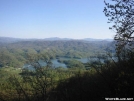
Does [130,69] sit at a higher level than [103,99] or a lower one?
higher

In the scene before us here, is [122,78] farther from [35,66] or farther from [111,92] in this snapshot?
[35,66]

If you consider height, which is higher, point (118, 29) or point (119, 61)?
point (118, 29)

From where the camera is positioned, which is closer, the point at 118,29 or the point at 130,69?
the point at 130,69

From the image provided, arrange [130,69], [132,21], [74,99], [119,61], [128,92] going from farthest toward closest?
[132,21] → [119,61] → [74,99] → [130,69] → [128,92]

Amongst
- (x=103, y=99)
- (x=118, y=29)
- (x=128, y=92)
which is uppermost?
(x=118, y=29)

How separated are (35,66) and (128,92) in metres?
5.78

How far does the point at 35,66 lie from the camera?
29.3ft

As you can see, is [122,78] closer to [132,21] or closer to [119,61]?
[119,61]

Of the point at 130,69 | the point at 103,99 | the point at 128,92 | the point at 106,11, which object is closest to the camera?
the point at 128,92

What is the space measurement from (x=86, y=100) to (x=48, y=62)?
4168 millimetres

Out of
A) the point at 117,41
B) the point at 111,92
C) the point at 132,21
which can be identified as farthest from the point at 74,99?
the point at 132,21

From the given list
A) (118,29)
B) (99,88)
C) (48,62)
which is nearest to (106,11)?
(118,29)

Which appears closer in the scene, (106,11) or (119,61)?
(119,61)

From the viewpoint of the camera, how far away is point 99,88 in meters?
5.69
